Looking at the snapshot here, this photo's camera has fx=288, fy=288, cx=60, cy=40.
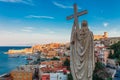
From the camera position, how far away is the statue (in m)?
5.50

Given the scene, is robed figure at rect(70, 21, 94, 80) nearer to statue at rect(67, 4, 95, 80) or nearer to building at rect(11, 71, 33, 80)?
statue at rect(67, 4, 95, 80)

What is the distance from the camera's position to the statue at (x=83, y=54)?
18.0ft

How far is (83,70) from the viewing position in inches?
217

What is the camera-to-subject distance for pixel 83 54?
5.49m

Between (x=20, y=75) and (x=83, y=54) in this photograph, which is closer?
(x=83, y=54)

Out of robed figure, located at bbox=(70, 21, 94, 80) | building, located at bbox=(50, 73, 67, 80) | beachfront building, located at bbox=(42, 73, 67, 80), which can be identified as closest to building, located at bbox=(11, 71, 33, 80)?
beachfront building, located at bbox=(42, 73, 67, 80)

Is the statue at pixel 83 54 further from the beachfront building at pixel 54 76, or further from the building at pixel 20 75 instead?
the building at pixel 20 75

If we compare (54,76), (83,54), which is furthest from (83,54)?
(54,76)

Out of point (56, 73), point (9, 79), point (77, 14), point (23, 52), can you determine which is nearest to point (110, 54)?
point (56, 73)

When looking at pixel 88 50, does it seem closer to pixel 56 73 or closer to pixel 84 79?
pixel 84 79

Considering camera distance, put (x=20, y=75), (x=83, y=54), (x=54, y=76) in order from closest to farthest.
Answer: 1. (x=83, y=54)
2. (x=54, y=76)
3. (x=20, y=75)

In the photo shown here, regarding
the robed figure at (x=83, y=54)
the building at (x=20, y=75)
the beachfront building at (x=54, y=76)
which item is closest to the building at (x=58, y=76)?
the beachfront building at (x=54, y=76)

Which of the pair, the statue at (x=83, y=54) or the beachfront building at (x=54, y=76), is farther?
the beachfront building at (x=54, y=76)

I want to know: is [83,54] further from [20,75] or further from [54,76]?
[20,75]
